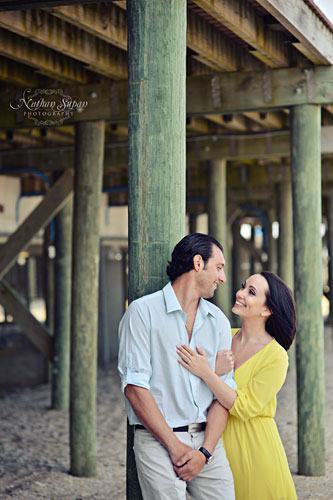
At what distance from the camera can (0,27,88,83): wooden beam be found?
5988mm

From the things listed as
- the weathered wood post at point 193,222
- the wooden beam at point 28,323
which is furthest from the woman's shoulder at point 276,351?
the weathered wood post at point 193,222

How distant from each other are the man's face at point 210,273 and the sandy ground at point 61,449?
3.35m

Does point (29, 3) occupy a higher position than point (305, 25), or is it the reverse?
point (305, 25)

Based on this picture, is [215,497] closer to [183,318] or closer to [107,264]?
[183,318]

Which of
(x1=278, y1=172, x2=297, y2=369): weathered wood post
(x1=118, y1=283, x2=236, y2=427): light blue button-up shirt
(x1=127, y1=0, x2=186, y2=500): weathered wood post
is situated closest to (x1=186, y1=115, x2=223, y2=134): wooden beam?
(x1=278, y1=172, x2=297, y2=369): weathered wood post

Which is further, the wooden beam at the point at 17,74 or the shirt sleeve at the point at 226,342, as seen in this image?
the wooden beam at the point at 17,74

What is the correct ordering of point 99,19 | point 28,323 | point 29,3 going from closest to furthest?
1. point 29,3
2. point 99,19
3. point 28,323

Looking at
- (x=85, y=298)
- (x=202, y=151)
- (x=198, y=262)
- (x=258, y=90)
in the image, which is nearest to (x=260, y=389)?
(x=198, y=262)

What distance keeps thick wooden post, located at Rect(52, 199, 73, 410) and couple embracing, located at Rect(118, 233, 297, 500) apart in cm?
674

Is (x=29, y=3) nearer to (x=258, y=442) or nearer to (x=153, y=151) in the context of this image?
(x=153, y=151)

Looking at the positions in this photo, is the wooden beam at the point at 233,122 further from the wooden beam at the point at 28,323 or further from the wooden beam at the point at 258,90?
the wooden beam at the point at 28,323

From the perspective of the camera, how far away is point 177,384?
2904 millimetres

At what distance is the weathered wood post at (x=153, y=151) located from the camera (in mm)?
3234

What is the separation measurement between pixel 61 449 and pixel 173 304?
17.7ft
